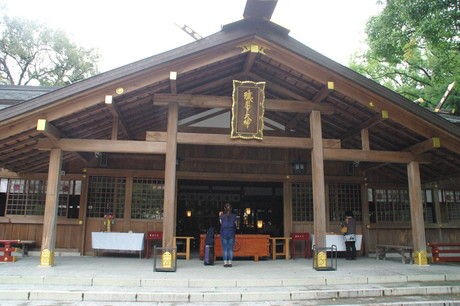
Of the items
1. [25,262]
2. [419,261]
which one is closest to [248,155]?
[419,261]

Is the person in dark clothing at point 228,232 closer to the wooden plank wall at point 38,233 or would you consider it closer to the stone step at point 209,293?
the stone step at point 209,293

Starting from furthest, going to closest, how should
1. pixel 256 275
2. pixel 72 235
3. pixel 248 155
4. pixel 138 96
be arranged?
pixel 248 155, pixel 72 235, pixel 138 96, pixel 256 275

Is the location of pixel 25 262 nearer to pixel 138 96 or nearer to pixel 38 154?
pixel 38 154

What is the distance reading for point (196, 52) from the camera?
350 inches

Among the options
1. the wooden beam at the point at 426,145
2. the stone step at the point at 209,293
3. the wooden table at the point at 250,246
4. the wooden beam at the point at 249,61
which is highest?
the wooden beam at the point at 249,61

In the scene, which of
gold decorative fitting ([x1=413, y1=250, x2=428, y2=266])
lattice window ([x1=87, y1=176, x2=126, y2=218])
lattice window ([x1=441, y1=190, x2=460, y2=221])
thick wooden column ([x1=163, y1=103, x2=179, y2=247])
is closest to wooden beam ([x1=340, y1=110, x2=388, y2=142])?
gold decorative fitting ([x1=413, y1=250, x2=428, y2=266])

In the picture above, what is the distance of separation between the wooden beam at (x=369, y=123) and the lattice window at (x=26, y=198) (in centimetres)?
1006

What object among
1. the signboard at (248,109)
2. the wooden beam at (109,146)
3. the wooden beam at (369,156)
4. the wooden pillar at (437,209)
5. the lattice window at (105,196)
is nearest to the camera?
the wooden beam at (109,146)

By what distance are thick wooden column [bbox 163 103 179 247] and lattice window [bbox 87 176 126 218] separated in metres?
3.92

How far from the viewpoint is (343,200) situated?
13.5 m

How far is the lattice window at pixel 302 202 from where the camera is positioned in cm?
1302

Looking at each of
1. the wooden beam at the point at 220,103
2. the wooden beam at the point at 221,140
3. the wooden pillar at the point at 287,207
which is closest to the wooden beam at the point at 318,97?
the wooden beam at the point at 220,103

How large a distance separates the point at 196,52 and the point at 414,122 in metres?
6.06

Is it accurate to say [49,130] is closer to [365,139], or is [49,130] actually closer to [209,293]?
[209,293]
